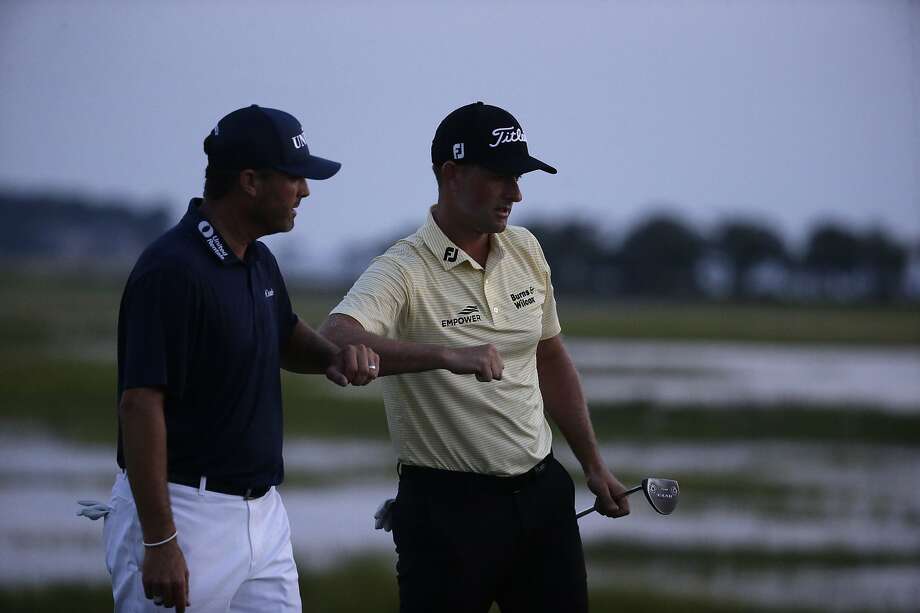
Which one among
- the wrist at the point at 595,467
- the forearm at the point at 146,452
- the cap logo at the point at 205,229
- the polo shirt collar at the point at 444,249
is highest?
the cap logo at the point at 205,229

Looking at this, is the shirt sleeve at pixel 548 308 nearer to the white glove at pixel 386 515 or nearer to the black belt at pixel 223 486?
the white glove at pixel 386 515

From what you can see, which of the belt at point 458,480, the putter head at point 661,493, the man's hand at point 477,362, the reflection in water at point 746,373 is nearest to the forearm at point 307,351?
the man's hand at point 477,362

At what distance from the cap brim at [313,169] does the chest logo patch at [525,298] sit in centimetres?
85

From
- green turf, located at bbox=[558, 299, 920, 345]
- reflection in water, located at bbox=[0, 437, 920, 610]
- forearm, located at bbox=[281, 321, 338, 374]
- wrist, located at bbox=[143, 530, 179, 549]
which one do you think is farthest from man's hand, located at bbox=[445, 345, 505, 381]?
green turf, located at bbox=[558, 299, 920, 345]

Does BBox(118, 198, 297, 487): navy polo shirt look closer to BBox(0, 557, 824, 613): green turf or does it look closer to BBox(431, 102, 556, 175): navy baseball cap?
BBox(431, 102, 556, 175): navy baseball cap

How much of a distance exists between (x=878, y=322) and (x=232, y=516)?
119 feet

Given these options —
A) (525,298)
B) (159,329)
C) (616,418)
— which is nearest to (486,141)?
(525,298)

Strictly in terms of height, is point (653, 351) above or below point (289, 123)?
below

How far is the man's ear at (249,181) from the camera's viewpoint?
3617 mm

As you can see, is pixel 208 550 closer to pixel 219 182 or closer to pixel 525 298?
pixel 219 182

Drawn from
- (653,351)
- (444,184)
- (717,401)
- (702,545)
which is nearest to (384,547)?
(702,545)

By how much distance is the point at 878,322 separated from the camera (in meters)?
37.9

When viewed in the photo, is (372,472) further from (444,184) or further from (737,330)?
(737,330)

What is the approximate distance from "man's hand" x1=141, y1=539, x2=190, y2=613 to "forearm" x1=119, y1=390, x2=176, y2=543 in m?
0.06
